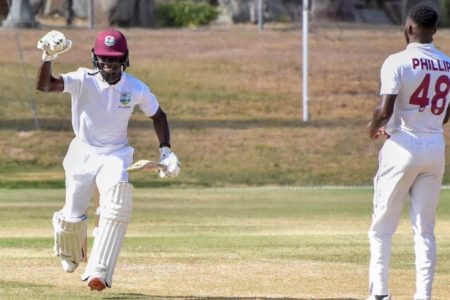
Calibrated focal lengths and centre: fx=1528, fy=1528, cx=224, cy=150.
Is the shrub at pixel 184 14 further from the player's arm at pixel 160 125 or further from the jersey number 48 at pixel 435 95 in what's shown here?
the jersey number 48 at pixel 435 95

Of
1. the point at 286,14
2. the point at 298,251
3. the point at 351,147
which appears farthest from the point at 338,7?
the point at 298,251

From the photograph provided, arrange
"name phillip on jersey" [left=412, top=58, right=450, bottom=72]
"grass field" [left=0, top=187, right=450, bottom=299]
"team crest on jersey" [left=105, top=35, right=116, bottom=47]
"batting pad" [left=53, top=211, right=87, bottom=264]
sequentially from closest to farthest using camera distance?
1. "name phillip on jersey" [left=412, top=58, right=450, bottom=72]
2. "team crest on jersey" [left=105, top=35, right=116, bottom=47]
3. "batting pad" [left=53, top=211, right=87, bottom=264]
4. "grass field" [left=0, top=187, right=450, bottom=299]

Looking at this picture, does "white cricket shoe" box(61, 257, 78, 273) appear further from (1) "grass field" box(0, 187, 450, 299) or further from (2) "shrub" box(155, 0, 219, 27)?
(2) "shrub" box(155, 0, 219, 27)

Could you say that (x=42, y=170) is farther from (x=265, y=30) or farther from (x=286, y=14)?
(x=286, y=14)

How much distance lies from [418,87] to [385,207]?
0.84 m

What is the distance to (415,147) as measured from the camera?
33.3ft

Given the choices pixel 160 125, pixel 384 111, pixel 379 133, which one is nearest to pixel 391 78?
pixel 384 111

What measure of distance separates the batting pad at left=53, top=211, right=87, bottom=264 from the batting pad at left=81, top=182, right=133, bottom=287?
17.3 inches

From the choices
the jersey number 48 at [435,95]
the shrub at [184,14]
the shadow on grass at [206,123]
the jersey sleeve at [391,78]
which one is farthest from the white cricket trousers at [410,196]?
the shrub at [184,14]

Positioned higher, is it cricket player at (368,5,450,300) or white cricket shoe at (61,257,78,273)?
cricket player at (368,5,450,300)

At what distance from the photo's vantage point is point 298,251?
14.7 meters

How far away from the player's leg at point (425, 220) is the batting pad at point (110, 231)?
2011mm

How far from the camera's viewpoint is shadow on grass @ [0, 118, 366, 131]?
111 ft

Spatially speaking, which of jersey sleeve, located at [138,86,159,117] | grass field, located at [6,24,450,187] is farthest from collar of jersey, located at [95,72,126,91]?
grass field, located at [6,24,450,187]
